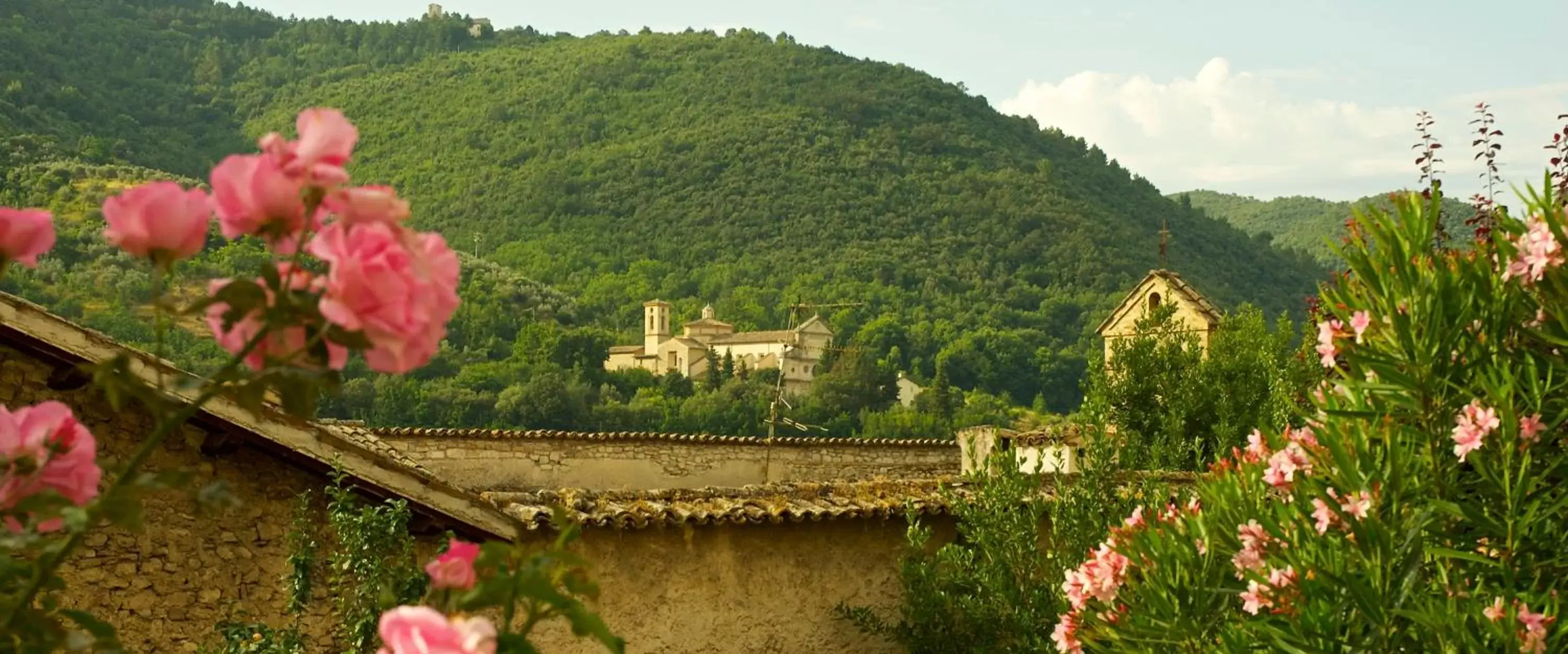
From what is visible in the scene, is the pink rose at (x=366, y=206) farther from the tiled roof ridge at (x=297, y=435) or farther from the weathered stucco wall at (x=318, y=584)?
the weathered stucco wall at (x=318, y=584)

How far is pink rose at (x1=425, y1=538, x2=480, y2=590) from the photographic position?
1.76 metres

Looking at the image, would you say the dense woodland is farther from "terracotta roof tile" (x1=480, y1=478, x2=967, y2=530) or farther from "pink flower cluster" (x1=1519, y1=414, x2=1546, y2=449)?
"pink flower cluster" (x1=1519, y1=414, x2=1546, y2=449)

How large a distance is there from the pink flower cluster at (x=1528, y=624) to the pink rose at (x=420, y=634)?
12.2 ft

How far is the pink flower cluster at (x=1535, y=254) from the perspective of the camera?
14.8 ft

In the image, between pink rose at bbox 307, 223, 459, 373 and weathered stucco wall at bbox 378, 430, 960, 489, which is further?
weathered stucco wall at bbox 378, 430, 960, 489

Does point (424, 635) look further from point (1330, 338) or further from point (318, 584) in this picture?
point (318, 584)

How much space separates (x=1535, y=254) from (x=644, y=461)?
531 inches

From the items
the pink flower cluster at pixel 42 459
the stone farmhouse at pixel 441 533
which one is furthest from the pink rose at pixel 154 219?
the stone farmhouse at pixel 441 533

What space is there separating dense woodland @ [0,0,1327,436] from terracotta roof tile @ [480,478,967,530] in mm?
18432

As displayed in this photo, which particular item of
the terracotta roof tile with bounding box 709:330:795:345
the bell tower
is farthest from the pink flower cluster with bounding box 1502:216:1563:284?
the bell tower

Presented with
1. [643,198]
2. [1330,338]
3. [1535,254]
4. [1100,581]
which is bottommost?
[1100,581]

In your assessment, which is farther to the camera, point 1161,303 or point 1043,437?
point 1161,303

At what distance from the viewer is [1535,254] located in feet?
14.9

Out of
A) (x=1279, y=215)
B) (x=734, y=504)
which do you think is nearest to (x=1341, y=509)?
(x=734, y=504)
